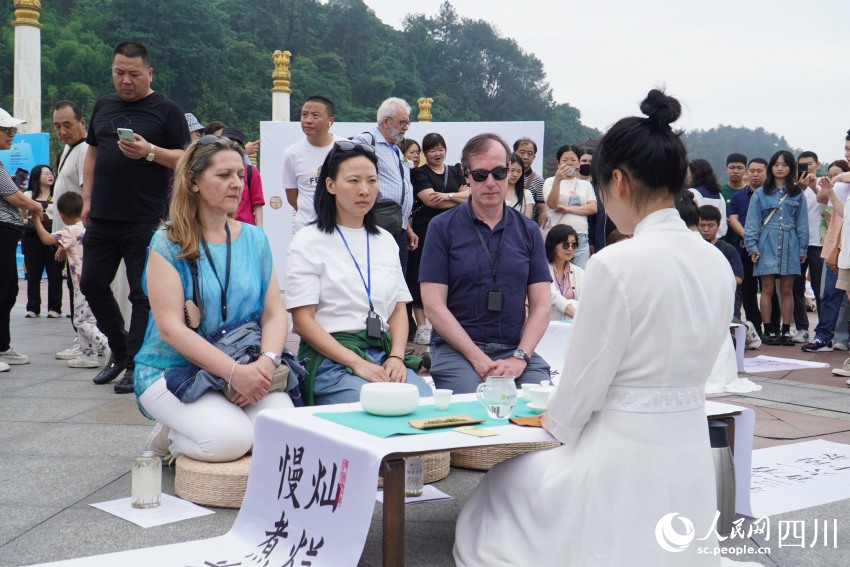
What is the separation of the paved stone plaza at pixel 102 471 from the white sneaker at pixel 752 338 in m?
1.69

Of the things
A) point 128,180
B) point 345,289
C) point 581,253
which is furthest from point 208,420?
point 581,253

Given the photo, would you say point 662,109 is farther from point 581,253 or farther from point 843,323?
point 843,323

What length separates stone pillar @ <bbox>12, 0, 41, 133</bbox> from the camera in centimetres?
1930

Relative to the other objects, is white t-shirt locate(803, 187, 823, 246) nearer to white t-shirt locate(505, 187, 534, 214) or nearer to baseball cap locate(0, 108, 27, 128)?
white t-shirt locate(505, 187, 534, 214)

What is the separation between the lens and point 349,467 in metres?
2.29

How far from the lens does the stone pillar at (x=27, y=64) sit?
19297 mm

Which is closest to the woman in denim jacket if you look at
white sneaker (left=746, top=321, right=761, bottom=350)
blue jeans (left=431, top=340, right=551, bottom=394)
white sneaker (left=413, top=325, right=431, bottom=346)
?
white sneaker (left=746, top=321, right=761, bottom=350)

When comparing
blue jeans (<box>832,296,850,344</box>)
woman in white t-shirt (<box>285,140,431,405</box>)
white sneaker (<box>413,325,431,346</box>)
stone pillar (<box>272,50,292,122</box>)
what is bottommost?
white sneaker (<box>413,325,431,346</box>)

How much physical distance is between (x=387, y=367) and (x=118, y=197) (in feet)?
7.42

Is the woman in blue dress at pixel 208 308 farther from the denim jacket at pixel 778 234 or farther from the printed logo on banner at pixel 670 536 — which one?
the denim jacket at pixel 778 234

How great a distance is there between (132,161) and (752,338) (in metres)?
5.80

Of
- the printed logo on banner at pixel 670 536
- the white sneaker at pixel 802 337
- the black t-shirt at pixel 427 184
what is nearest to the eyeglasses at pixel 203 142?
the printed logo on banner at pixel 670 536

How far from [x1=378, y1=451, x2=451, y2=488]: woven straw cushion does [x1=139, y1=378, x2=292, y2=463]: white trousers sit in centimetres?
61

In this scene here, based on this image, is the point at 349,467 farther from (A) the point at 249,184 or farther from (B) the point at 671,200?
(A) the point at 249,184
